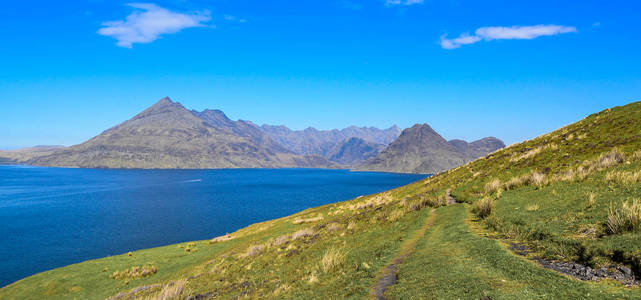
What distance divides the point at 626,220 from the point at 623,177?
731 cm

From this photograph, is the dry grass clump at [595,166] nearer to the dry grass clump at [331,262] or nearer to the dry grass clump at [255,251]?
the dry grass clump at [331,262]

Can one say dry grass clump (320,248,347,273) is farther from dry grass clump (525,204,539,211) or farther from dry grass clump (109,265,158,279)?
dry grass clump (109,265,158,279)

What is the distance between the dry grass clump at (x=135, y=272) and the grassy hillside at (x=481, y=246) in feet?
0.42

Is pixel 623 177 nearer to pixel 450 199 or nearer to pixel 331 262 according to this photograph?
pixel 450 199

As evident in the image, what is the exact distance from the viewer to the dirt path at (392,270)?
11.4 m

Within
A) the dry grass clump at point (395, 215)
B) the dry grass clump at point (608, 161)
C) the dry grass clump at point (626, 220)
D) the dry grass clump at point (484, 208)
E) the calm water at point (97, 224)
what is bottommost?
the calm water at point (97, 224)

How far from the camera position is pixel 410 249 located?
16.1 metres

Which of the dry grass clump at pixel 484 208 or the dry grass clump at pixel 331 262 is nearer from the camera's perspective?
the dry grass clump at pixel 331 262

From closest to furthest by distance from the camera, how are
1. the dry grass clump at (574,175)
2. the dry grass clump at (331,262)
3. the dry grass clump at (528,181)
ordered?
the dry grass clump at (331,262) < the dry grass clump at (574,175) < the dry grass clump at (528,181)

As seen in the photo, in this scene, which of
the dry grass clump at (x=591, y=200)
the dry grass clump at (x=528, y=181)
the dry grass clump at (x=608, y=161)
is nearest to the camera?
the dry grass clump at (x=591, y=200)

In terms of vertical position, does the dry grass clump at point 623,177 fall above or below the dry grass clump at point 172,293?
above

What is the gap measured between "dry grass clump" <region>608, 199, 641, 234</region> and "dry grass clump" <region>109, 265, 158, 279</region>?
37416mm

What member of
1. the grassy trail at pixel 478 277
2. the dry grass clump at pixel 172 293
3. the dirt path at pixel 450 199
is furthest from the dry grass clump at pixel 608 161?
the dry grass clump at pixel 172 293

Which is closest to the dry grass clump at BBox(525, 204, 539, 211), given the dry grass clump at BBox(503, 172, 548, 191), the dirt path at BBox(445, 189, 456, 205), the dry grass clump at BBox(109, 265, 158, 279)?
the dry grass clump at BBox(503, 172, 548, 191)
